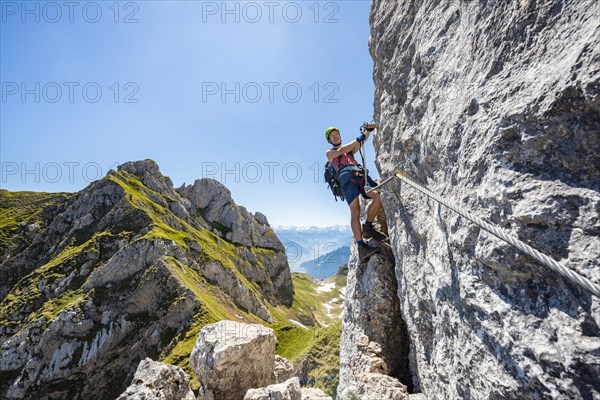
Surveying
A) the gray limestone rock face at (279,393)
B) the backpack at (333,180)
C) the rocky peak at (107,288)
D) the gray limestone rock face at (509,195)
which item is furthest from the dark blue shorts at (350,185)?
the rocky peak at (107,288)

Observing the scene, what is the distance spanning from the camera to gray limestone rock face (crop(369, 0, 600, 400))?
3.81 metres

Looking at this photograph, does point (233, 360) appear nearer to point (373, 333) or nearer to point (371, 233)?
point (373, 333)

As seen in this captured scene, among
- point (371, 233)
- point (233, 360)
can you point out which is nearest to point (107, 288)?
point (233, 360)

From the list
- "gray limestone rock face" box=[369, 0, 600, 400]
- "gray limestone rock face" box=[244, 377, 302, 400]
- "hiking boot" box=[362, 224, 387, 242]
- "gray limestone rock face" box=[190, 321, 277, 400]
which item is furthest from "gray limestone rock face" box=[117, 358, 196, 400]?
"hiking boot" box=[362, 224, 387, 242]

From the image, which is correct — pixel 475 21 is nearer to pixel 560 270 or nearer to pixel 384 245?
pixel 560 270

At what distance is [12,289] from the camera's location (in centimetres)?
8750

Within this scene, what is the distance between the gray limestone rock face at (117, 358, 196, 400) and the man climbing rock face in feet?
28.8

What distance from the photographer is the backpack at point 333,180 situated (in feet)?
41.1

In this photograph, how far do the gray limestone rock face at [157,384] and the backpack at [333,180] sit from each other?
9753 mm

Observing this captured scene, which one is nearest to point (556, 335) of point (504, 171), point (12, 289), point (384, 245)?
point (504, 171)

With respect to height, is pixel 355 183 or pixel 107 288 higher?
pixel 107 288

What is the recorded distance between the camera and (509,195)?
467cm

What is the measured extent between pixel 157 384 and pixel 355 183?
10505mm

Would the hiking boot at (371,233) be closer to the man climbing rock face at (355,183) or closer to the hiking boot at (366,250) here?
the man climbing rock face at (355,183)
